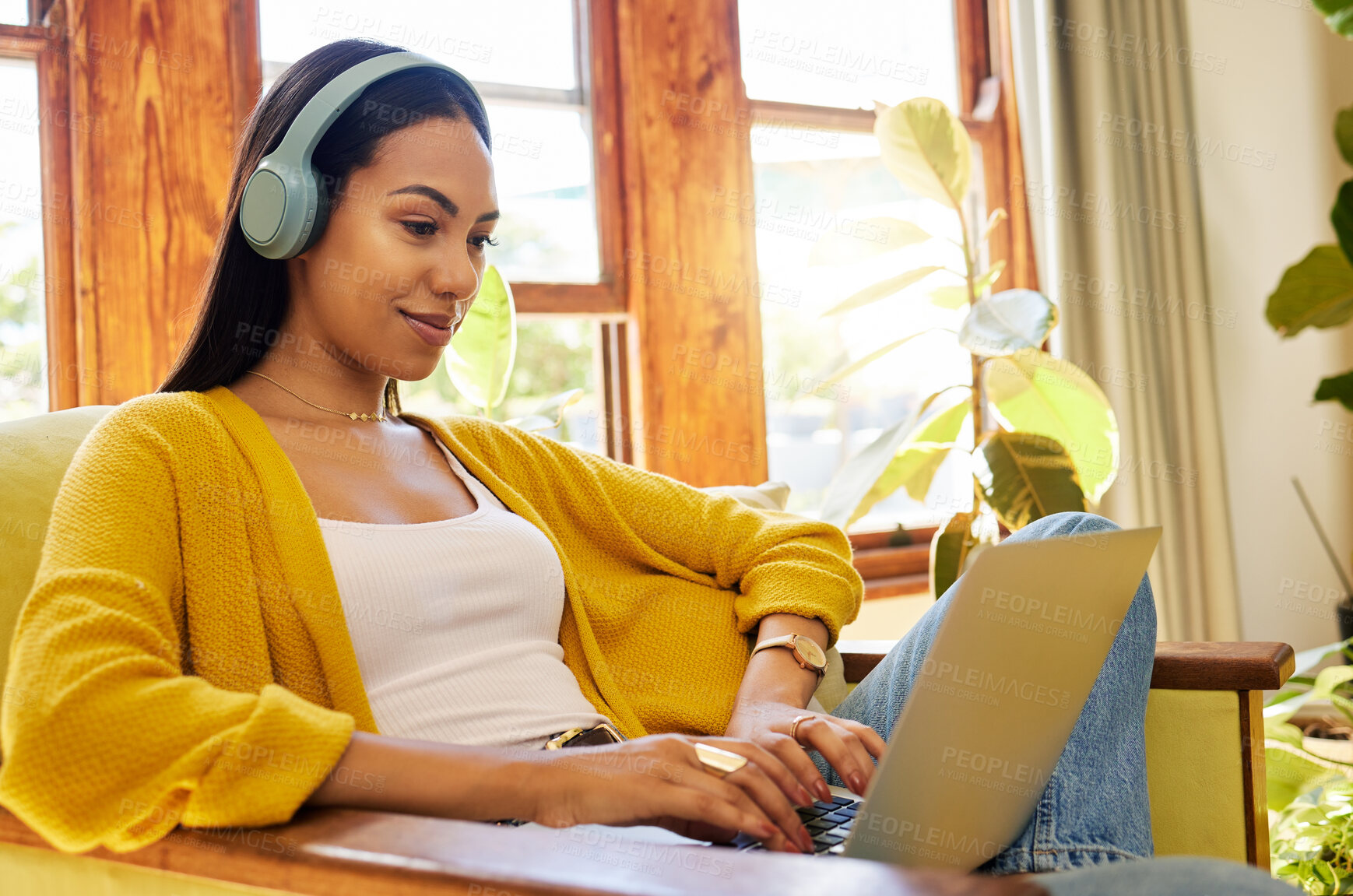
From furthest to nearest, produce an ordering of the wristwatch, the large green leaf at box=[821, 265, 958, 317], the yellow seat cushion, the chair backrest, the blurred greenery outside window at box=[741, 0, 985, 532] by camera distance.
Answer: the blurred greenery outside window at box=[741, 0, 985, 532]
the large green leaf at box=[821, 265, 958, 317]
the wristwatch
the chair backrest
the yellow seat cushion

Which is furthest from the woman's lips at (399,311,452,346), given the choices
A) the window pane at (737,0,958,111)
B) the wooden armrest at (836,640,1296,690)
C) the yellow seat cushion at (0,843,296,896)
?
the window pane at (737,0,958,111)

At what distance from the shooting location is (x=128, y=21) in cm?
179

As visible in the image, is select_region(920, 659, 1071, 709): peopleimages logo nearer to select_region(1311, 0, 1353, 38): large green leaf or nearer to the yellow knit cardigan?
the yellow knit cardigan

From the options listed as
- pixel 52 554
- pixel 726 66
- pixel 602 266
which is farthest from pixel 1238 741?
pixel 726 66

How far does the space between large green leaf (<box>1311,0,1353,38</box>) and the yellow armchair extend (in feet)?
2.81

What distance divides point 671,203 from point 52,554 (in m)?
1.77

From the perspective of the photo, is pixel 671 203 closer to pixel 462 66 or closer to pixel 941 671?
pixel 462 66

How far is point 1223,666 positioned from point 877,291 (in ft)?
4.47

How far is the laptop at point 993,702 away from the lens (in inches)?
23.9

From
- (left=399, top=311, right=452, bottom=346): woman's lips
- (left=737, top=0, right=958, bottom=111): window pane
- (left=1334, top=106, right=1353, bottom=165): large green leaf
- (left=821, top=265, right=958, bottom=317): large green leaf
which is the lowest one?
(left=399, top=311, right=452, bottom=346): woman's lips

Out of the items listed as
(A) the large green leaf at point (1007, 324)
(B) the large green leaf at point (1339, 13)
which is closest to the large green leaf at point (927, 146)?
(A) the large green leaf at point (1007, 324)

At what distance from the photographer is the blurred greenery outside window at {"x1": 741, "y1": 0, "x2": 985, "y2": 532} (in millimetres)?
2617

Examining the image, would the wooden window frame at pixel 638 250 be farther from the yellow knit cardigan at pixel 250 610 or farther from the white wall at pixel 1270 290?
the white wall at pixel 1270 290

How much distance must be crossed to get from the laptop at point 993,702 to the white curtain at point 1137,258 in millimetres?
2036
